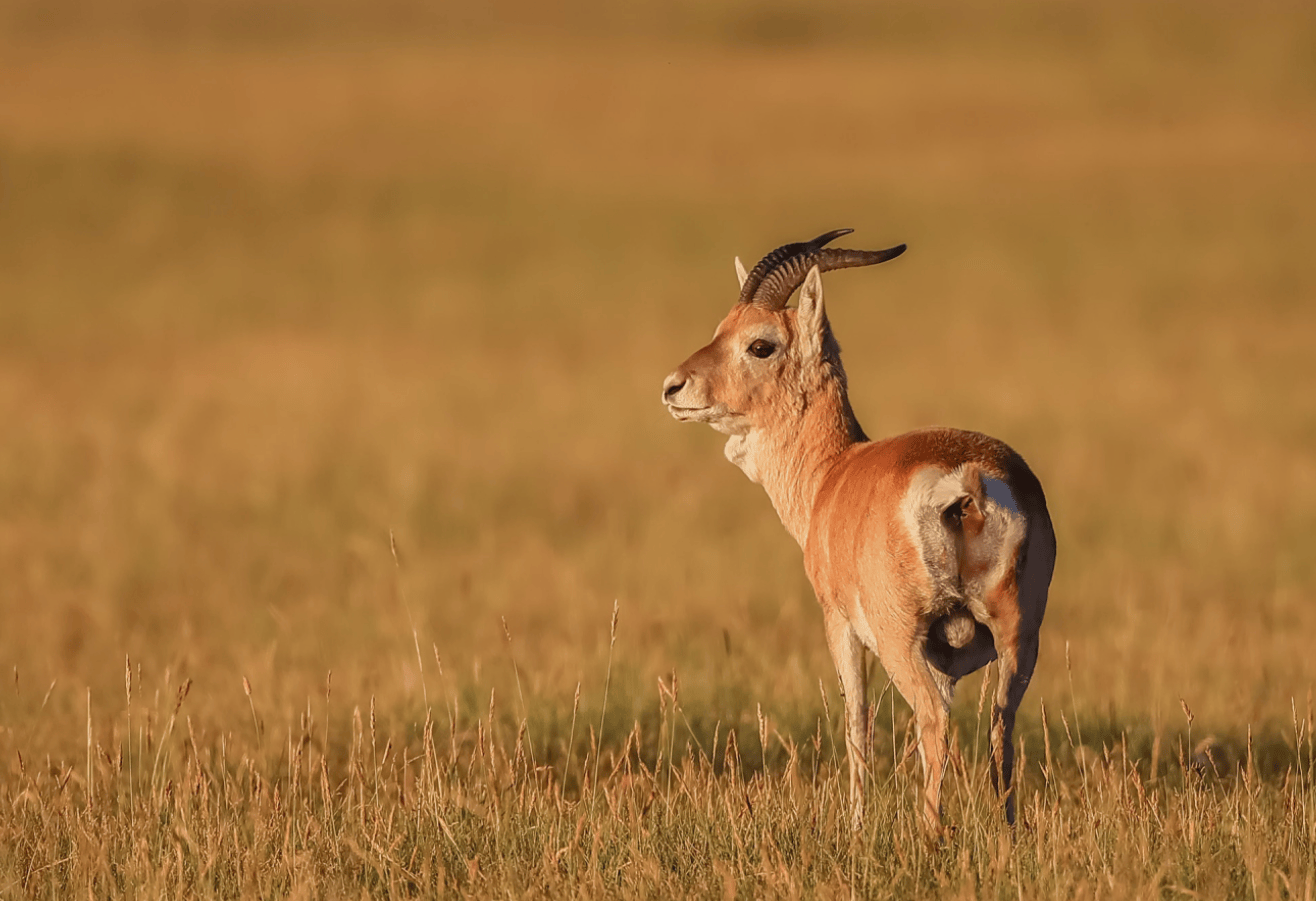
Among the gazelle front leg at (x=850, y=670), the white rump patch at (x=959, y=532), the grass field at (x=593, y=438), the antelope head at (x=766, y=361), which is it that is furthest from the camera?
the antelope head at (x=766, y=361)

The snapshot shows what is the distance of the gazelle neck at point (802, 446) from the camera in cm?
694

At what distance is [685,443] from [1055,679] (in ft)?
36.3

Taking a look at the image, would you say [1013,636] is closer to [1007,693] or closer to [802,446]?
[1007,693]

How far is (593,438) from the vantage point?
65.4 ft

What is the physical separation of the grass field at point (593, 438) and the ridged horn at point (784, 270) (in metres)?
1.69

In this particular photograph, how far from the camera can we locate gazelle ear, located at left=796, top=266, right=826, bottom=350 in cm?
679

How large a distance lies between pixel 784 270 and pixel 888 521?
1717mm

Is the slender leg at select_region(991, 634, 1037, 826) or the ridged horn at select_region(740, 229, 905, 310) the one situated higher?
the ridged horn at select_region(740, 229, 905, 310)

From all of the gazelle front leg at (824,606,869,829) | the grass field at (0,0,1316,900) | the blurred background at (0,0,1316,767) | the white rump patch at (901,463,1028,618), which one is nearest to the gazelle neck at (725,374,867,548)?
the gazelle front leg at (824,606,869,829)

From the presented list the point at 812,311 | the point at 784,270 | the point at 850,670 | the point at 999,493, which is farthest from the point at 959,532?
the point at 784,270

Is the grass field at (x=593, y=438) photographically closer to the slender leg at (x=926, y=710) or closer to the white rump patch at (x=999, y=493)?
the slender leg at (x=926, y=710)

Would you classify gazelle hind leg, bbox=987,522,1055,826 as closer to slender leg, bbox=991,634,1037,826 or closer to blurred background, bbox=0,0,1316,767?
slender leg, bbox=991,634,1037,826

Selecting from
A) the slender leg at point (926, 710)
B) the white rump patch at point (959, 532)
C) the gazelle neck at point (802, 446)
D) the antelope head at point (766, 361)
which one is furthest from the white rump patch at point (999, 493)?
the antelope head at point (766, 361)

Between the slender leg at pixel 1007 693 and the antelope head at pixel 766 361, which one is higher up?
the antelope head at pixel 766 361
